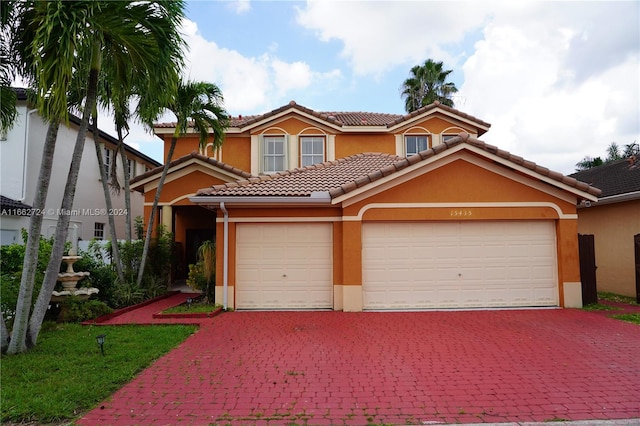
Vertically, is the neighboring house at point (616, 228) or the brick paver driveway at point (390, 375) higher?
the neighboring house at point (616, 228)

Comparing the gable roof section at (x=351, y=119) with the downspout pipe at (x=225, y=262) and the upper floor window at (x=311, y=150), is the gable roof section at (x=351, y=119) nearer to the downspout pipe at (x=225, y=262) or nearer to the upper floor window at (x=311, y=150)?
the upper floor window at (x=311, y=150)

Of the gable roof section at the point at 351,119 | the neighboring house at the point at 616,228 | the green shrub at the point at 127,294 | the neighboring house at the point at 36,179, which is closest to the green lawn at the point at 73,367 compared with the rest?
the green shrub at the point at 127,294

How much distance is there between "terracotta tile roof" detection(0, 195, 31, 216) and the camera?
12242 millimetres

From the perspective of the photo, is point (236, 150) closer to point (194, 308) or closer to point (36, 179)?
point (36, 179)

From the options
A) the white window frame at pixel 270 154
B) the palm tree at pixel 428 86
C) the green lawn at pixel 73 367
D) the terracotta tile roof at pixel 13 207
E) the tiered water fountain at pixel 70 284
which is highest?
the palm tree at pixel 428 86

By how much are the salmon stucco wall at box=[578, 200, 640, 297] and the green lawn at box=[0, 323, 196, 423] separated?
1340cm

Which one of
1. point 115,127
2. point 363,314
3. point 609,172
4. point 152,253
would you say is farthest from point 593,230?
point 115,127

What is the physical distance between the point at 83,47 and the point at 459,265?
30.9 ft

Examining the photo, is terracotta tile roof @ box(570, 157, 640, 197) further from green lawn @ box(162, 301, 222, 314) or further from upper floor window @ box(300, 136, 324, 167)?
green lawn @ box(162, 301, 222, 314)

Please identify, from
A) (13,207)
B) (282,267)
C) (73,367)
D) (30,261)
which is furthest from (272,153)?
(73,367)

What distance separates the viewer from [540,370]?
5504 millimetres

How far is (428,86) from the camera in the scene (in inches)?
1139

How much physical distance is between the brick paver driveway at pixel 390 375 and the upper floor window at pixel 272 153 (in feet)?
28.1

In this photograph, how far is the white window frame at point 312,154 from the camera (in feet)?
51.5
